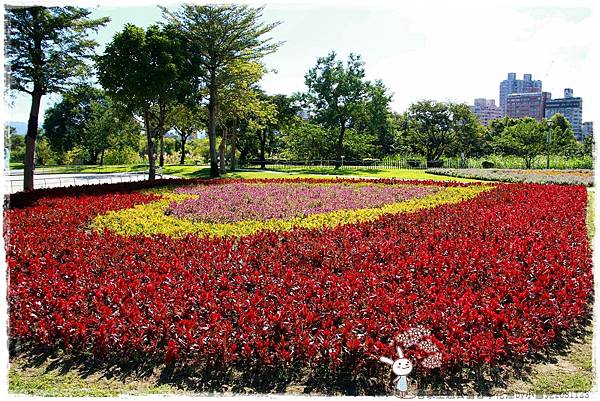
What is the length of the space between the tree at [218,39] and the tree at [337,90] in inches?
308

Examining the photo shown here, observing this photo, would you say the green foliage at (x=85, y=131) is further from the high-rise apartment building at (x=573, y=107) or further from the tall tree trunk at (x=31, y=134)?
the high-rise apartment building at (x=573, y=107)

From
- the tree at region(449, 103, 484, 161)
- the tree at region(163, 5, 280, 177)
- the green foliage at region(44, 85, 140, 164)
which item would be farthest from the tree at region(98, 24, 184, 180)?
the tree at region(449, 103, 484, 161)

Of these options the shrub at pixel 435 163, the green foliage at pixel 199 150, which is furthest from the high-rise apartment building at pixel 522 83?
the green foliage at pixel 199 150

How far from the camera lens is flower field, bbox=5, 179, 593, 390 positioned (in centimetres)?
333

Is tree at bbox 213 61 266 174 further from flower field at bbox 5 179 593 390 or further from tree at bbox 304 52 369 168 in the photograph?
flower field at bbox 5 179 593 390

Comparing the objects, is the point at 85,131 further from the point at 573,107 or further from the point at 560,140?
the point at 573,107

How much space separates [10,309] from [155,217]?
4575 millimetres

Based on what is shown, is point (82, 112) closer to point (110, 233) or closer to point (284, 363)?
point (110, 233)

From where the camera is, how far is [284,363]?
10.7 feet

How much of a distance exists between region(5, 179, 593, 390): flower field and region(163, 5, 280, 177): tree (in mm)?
13078

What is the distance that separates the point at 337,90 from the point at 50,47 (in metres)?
18.5

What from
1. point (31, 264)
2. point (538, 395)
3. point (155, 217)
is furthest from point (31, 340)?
point (155, 217)

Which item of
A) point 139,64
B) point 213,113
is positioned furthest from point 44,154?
point 139,64

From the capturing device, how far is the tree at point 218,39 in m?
19.0
